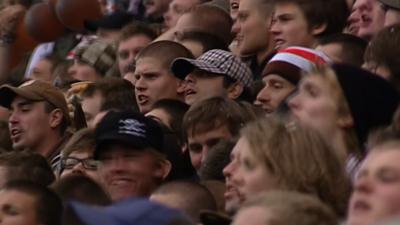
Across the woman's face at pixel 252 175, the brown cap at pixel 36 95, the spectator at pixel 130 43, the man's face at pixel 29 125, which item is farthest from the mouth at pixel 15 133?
the woman's face at pixel 252 175

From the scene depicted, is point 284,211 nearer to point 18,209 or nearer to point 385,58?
point 18,209

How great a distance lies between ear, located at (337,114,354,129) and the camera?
22.1 ft

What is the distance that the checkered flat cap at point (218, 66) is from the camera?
960 cm

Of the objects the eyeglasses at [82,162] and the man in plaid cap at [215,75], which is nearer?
the eyeglasses at [82,162]

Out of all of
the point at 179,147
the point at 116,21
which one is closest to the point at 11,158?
the point at 179,147

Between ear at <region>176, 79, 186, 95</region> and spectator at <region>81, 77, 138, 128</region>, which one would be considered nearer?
ear at <region>176, 79, 186, 95</region>

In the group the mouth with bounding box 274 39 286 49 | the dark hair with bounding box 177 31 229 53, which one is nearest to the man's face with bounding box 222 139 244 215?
the mouth with bounding box 274 39 286 49

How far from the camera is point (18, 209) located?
282 inches

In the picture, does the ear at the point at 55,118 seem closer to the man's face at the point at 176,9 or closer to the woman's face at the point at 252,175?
the man's face at the point at 176,9

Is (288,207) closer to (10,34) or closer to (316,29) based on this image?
(316,29)

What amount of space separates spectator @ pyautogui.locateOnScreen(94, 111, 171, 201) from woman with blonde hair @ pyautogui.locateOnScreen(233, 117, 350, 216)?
1.56m

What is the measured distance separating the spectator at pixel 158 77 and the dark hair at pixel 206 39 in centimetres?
36

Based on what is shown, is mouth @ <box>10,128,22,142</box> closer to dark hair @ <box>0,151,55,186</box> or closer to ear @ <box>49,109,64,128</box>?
ear @ <box>49,109,64,128</box>

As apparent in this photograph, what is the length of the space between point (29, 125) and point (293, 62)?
2.51 metres
